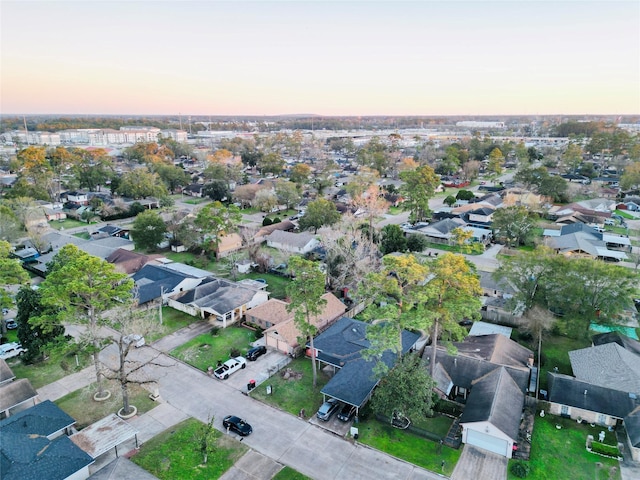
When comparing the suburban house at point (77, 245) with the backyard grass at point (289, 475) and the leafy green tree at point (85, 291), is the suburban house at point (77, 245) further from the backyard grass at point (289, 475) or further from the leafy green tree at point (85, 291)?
the backyard grass at point (289, 475)

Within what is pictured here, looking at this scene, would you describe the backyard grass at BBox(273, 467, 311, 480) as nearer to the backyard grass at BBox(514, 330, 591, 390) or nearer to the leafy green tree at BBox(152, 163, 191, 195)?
the backyard grass at BBox(514, 330, 591, 390)

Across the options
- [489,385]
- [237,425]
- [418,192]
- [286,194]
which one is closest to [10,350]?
[237,425]

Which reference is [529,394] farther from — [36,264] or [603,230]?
[36,264]

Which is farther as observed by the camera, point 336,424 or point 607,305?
point 607,305

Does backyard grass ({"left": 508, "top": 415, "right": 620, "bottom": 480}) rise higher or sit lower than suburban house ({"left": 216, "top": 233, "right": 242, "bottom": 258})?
lower

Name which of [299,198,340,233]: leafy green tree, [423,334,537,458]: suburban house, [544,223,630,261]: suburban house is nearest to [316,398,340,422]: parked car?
[423,334,537,458]: suburban house

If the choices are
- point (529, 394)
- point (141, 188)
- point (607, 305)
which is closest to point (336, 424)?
point (529, 394)

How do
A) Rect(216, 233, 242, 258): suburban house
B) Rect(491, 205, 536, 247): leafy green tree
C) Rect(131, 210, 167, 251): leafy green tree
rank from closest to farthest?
1. Rect(131, 210, 167, 251): leafy green tree
2. Rect(216, 233, 242, 258): suburban house
3. Rect(491, 205, 536, 247): leafy green tree
